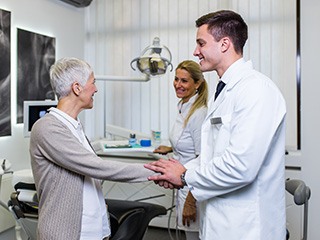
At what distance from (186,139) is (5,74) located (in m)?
1.75

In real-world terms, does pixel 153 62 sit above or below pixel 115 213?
above

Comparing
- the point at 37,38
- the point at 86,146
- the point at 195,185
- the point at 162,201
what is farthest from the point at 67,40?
the point at 195,185

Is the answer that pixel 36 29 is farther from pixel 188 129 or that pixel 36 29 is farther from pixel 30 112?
pixel 188 129

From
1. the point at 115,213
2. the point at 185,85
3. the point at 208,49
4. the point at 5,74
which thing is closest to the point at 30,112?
the point at 5,74

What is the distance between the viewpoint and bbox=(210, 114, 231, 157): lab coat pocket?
4.25 ft

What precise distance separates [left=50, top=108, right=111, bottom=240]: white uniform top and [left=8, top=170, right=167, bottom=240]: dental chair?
25.1 inches

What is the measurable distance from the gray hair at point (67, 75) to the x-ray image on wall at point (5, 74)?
1701 millimetres

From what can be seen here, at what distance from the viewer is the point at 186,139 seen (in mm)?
2215

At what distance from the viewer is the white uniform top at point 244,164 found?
4.00 ft

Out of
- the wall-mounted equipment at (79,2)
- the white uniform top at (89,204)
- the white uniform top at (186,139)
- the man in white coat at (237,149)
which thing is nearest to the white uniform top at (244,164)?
the man in white coat at (237,149)

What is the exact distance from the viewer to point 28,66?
11.0 ft

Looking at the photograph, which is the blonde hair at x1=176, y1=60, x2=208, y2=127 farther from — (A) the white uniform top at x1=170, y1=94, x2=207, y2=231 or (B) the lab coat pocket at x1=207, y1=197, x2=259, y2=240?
(B) the lab coat pocket at x1=207, y1=197, x2=259, y2=240

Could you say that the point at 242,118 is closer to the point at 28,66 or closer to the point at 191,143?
the point at 191,143

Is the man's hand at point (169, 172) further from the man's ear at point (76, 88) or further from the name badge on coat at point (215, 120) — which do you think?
the man's ear at point (76, 88)
